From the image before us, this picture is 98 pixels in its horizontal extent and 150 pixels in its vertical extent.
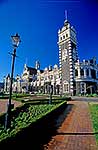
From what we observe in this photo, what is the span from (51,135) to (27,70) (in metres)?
89.8

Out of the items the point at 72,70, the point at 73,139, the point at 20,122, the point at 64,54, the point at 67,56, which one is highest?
the point at 64,54

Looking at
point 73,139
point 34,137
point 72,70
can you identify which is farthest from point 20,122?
point 72,70

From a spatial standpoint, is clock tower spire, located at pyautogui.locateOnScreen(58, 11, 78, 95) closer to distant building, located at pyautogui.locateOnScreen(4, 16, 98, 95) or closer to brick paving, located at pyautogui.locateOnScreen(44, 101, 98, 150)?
distant building, located at pyautogui.locateOnScreen(4, 16, 98, 95)

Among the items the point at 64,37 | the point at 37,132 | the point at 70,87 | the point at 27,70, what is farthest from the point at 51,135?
the point at 27,70

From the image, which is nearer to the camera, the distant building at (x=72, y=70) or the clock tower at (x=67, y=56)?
Answer: the distant building at (x=72, y=70)

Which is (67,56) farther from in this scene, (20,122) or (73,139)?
(73,139)

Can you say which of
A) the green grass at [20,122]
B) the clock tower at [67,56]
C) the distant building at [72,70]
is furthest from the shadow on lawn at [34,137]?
the clock tower at [67,56]

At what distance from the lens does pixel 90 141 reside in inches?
353

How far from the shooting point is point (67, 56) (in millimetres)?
57312

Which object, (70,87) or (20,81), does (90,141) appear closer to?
(70,87)

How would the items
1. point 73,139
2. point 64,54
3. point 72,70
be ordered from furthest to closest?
1. point 64,54
2. point 72,70
3. point 73,139

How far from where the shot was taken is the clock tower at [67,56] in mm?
55125

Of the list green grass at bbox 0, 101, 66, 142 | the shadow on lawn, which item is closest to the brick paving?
the shadow on lawn

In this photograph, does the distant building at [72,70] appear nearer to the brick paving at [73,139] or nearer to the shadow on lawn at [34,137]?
the brick paving at [73,139]
